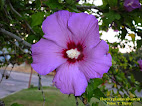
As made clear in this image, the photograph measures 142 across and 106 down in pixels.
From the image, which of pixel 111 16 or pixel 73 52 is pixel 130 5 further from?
pixel 73 52

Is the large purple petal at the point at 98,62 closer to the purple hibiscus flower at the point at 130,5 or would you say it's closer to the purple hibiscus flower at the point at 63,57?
the purple hibiscus flower at the point at 63,57

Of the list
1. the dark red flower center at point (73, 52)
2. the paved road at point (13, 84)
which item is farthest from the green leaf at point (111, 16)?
the paved road at point (13, 84)

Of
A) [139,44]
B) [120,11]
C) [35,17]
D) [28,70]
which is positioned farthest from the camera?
[28,70]

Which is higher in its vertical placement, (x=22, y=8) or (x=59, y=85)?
(x=22, y=8)

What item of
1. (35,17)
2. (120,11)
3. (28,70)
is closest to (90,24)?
(35,17)

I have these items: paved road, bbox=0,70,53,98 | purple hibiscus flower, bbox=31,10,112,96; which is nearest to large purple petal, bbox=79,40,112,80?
purple hibiscus flower, bbox=31,10,112,96

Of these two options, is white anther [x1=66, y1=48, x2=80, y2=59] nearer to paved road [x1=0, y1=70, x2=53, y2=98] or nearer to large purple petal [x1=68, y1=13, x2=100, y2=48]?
large purple petal [x1=68, y1=13, x2=100, y2=48]

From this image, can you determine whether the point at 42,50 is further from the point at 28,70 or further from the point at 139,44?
the point at 28,70

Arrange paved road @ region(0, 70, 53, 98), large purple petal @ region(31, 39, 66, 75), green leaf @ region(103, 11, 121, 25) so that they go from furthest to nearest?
paved road @ region(0, 70, 53, 98), green leaf @ region(103, 11, 121, 25), large purple petal @ region(31, 39, 66, 75)
